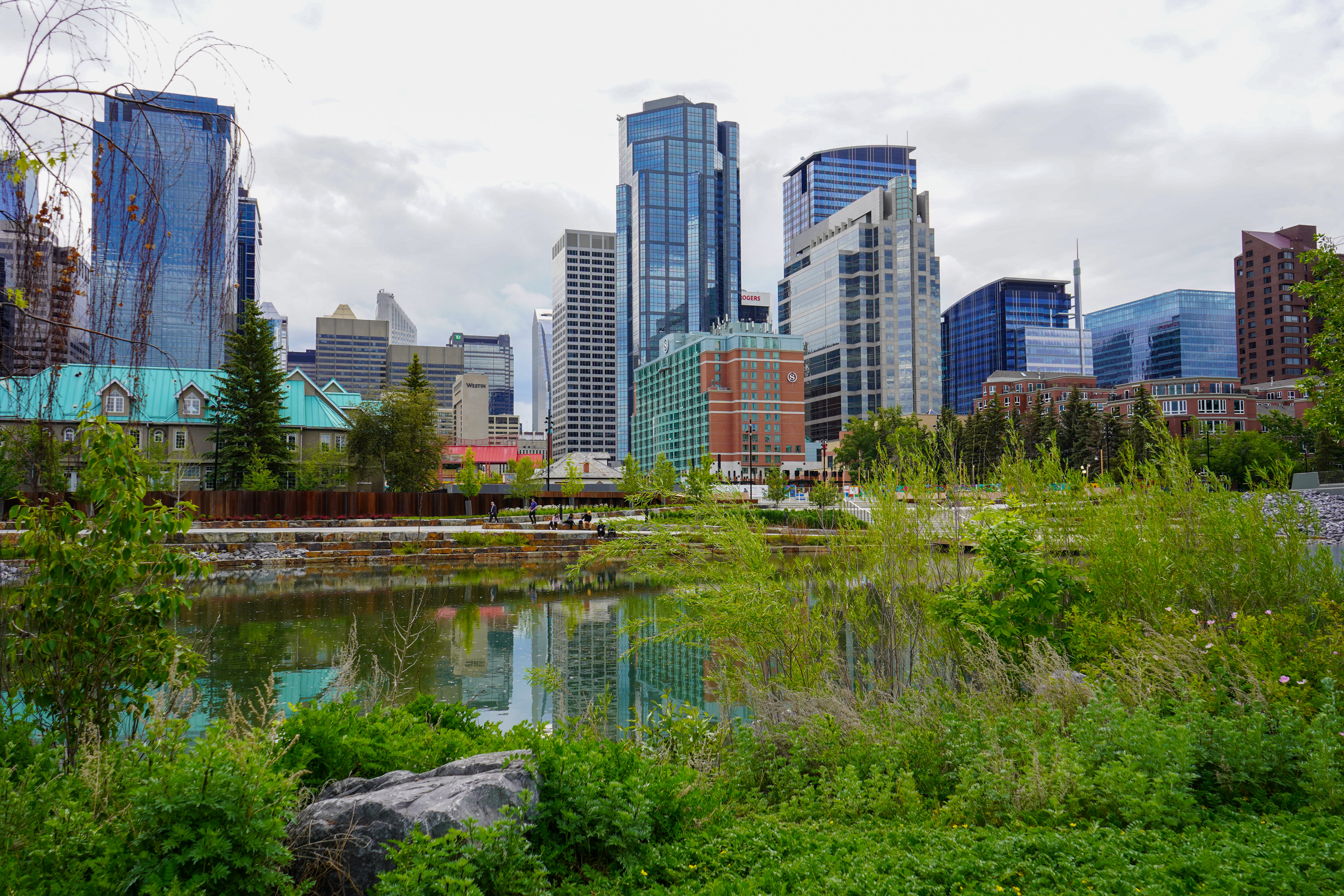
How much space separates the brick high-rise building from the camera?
128 metres

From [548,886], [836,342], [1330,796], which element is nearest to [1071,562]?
[1330,796]

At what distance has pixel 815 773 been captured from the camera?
22.0ft

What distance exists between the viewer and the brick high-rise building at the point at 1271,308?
128m

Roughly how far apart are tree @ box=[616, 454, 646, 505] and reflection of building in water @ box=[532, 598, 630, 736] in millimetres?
27536

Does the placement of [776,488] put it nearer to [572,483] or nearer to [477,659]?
[572,483]

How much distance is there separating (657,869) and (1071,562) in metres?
8.90

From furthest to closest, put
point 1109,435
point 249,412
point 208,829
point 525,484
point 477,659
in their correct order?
point 1109,435 → point 525,484 → point 249,412 → point 477,659 → point 208,829

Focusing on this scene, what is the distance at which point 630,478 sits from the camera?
2334 inches

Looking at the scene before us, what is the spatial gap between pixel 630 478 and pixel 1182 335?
538 feet

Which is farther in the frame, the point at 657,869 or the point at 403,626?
the point at 403,626

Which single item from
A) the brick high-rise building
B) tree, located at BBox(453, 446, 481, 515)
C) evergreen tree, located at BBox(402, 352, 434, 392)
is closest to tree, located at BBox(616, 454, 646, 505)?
tree, located at BBox(453, 446, 481, 515)

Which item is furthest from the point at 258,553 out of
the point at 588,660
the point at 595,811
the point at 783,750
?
the point at 595,811

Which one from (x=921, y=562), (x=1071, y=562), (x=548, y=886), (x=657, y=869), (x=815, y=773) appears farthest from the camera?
(x=1071, y=562)

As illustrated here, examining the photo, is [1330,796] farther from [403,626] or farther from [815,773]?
[403,626]
